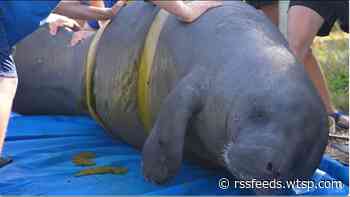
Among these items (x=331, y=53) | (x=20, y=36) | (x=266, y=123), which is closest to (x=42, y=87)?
(x=20, y=36)

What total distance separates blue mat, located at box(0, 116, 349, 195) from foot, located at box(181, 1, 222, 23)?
68 centimetres

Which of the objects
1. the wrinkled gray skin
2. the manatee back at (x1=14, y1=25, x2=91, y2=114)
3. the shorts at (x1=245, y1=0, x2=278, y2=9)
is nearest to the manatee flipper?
the wrinkled gray skin

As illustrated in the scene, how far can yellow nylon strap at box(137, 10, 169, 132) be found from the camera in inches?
112

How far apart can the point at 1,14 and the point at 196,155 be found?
1019 millimetres

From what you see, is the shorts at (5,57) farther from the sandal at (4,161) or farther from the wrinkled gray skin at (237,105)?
the wrinkled gray skin at (237,105)

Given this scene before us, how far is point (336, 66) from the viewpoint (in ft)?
19.4

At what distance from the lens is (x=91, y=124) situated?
3.76 metres

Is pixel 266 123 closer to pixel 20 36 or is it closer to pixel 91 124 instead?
pixel 20 36

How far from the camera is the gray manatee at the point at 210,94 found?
2230mm

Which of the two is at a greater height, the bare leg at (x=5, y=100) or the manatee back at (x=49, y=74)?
the bare leg at (x=5, y=100)

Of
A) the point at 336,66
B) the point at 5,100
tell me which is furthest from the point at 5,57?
the point at 336,66

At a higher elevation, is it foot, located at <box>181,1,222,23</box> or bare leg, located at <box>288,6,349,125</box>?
foot, located at <box>181,1,222,23</box>

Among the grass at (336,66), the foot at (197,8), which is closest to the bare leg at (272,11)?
the grass at (336,66)

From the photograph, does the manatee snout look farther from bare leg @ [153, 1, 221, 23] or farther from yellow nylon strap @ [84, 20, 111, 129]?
yellow nylon strap @ [84, 20, 111, 129]
